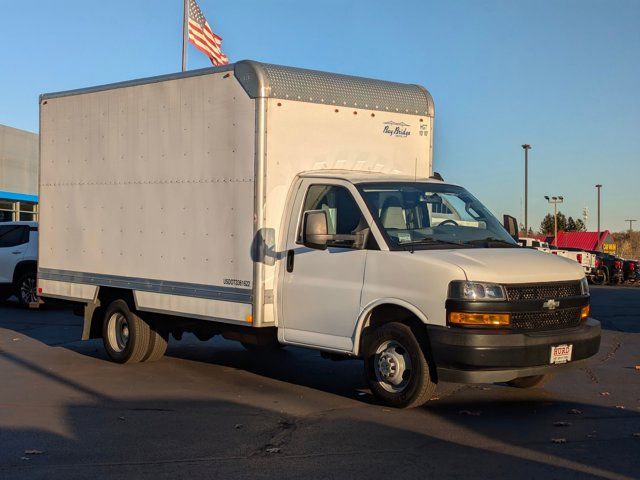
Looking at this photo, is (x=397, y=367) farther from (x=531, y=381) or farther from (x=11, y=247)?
(x=11, y=247)

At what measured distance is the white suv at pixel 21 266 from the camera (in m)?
17.3

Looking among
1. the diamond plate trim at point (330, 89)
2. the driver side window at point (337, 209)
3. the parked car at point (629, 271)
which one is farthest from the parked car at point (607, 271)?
the driver side window at point (337, 209)

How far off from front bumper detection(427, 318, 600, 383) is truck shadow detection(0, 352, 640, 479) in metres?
0.45

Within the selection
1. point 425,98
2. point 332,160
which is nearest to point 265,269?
point 332,160

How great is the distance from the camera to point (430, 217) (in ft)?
26.4

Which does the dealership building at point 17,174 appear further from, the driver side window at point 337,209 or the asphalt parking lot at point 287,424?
the driver side window at point 337,209

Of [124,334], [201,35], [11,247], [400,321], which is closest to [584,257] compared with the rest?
[201,35]

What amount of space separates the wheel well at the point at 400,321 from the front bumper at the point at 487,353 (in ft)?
0.56

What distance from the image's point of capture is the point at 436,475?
546 centimetres

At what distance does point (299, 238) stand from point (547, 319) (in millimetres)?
2555

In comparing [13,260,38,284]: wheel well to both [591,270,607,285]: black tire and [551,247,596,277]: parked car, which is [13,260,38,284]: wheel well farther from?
[591,270,607,285]: black tire

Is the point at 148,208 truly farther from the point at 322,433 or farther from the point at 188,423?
the point at 322,433

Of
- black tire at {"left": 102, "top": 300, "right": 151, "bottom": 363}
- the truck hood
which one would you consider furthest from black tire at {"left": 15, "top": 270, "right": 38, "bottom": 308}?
the truck hood

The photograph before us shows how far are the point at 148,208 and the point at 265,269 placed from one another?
6.96ft
